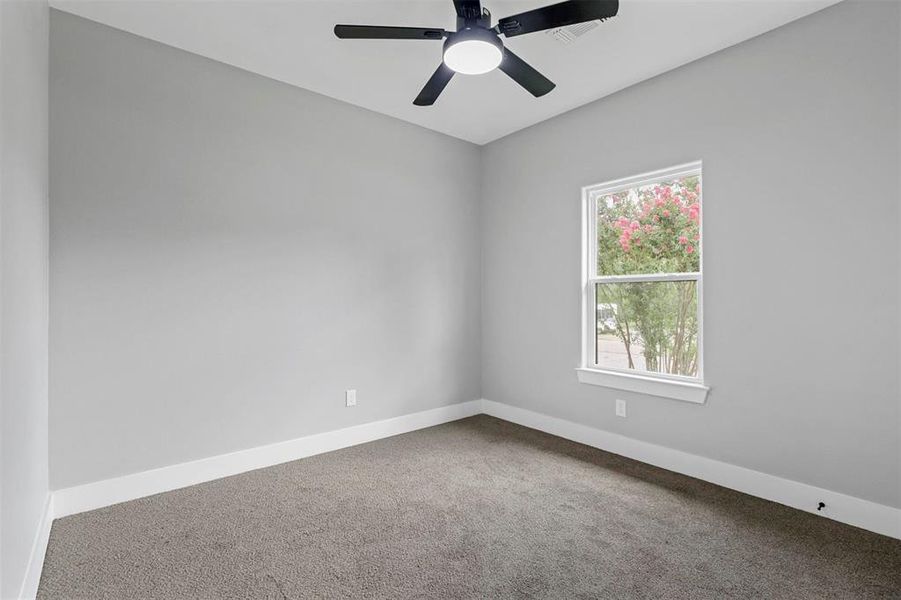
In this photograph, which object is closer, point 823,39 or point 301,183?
point 823,39

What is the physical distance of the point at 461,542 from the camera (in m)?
2.12

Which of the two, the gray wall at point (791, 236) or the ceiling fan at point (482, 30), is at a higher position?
the ceiling fan at point (482, 30)

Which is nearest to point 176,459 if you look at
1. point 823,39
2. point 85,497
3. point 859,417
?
point 85,497

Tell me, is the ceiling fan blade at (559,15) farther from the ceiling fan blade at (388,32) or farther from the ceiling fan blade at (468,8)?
the ceiling fan blade at (388,32)

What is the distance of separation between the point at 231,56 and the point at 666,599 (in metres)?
3.58

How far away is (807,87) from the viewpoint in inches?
95.2

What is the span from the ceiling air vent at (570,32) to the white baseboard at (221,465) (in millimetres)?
2911

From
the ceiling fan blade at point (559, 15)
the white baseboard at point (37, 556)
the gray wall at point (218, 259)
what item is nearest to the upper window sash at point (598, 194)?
the gray wall at point (218, 259)

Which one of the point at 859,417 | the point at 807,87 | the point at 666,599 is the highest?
the point at 807,87

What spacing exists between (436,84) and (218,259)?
1.70 m

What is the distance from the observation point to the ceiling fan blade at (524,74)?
2.21m

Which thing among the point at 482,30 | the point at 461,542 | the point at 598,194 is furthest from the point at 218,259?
the point at 598,194

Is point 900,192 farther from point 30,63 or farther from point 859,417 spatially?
point 30,63

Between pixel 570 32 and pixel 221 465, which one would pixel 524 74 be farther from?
pixel 221 465
